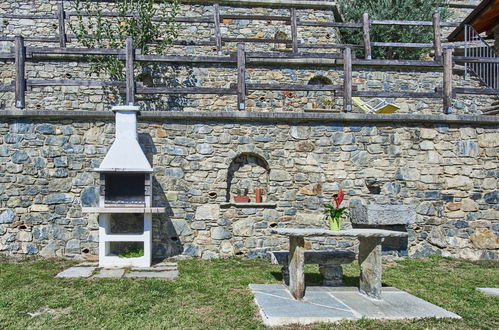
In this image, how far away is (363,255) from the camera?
4934mm

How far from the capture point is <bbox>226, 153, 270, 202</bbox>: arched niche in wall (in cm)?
750

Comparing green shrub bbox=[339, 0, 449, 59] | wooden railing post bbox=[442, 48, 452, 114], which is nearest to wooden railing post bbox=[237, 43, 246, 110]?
wooden railing post bbox=[442, 48, 452, 114]

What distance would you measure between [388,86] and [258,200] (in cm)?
587

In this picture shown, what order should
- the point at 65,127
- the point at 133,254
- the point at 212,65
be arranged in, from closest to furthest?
the point at 133,254 < the point at 65,127 < the point at 212,65

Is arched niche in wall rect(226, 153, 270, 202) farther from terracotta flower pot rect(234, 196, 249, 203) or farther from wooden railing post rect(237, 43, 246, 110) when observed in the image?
wooden railing post rect(237, 43, 246, 110)

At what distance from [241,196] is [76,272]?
2925 millimetres

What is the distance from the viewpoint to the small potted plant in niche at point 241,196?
7296 mm

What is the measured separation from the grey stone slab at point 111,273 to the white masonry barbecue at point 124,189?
178 mm

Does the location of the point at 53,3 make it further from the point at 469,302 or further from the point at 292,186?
the point at 469,302

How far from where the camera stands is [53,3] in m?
12.7

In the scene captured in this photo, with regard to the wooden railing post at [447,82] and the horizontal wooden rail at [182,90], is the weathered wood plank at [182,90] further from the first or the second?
the wooden railing post at [447,82]

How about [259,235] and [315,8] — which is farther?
[315,8]

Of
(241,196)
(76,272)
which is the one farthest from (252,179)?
(76,272)

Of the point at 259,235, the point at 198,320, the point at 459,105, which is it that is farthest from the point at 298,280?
the point at 459,105
